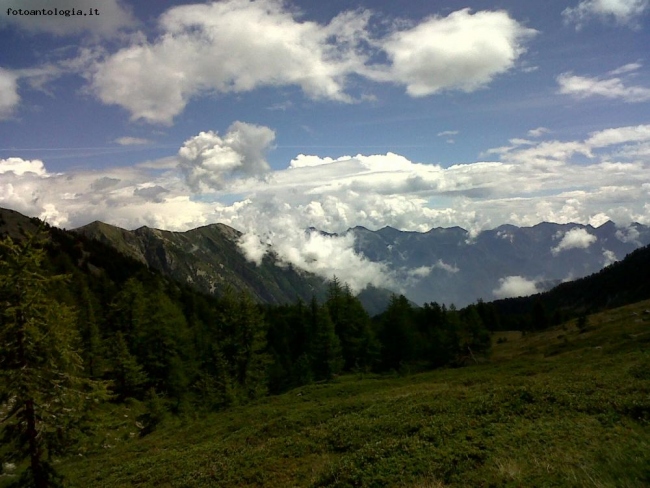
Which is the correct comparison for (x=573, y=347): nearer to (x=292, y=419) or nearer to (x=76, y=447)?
(x=292, y=419)

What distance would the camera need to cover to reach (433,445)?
1567 cm

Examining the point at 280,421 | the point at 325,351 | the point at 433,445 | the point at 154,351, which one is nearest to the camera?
the point at 433,445

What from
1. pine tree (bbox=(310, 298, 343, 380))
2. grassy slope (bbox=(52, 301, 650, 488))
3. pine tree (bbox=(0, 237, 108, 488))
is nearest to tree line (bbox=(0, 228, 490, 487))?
pine tree (bbox=(0, 237, 108, 488))

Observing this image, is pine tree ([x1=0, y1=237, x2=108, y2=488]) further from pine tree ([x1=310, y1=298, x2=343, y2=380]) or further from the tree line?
pine tree ([x1=310, y1=298, x2=343, y2=380])

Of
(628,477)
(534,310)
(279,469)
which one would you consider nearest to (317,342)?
(279,469)

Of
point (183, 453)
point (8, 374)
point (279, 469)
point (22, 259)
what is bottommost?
point (183, 453)

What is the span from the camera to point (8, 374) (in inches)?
611

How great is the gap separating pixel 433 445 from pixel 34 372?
17.0 meters

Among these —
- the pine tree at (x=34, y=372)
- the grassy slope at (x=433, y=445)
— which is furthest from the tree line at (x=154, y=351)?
the grassy slope at (x=433, y=445)

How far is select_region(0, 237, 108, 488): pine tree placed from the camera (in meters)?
15.9

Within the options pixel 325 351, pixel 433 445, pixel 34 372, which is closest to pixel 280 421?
pixel 433 445

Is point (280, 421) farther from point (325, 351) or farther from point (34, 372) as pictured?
point (325, 351)

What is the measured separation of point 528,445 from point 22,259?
21445 mm

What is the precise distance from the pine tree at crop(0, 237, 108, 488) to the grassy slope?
624cm
